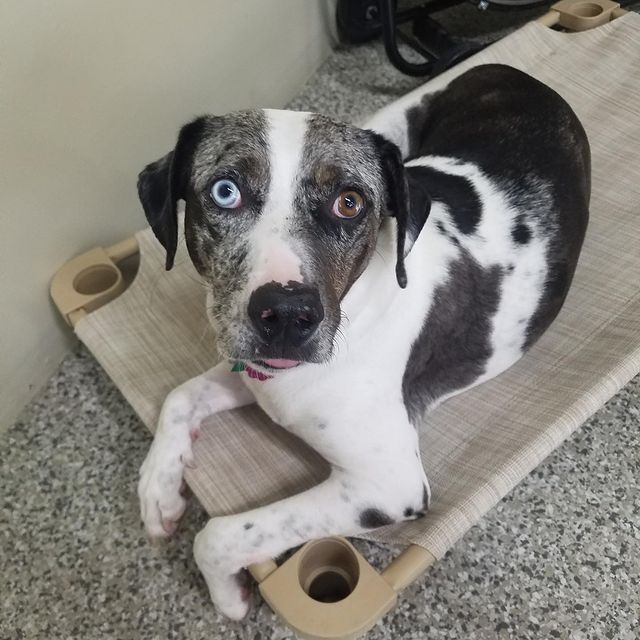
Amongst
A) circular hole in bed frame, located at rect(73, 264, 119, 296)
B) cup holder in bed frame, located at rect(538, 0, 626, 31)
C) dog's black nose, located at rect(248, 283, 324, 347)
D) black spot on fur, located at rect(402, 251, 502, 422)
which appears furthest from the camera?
cup holder in bed frame, located at rect(538, 0, 626, 31)

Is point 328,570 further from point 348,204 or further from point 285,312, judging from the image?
point 348,204

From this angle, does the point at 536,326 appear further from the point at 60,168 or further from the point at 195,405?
the point at 60,168

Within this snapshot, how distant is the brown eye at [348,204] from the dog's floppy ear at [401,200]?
91mm

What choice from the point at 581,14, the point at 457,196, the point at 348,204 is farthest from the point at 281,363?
the point at 581,14

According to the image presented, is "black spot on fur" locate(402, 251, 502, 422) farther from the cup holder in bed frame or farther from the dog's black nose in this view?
the cup holder in bed frame

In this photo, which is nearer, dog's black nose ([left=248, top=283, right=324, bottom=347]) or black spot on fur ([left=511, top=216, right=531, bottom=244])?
dog's black nose ([left=248, top=283, right=324, bottom=347])

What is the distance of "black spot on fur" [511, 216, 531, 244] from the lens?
62.6 inches

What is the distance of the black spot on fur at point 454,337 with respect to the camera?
1502 millimetres

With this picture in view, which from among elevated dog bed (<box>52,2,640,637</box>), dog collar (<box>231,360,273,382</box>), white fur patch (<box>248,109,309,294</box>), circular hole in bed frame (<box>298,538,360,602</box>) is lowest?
circular hole in bed frame (<box>298,538,360,602</box>)

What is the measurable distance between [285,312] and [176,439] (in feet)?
2.09

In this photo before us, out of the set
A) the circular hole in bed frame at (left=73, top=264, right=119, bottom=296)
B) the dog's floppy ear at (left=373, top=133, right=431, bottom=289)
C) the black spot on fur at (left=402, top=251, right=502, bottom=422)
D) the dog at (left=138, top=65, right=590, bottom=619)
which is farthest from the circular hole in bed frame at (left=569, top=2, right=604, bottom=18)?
the circular hole in bed frame at (left=73, top=264, right=119, bottom=296)

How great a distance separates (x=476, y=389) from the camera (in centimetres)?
170

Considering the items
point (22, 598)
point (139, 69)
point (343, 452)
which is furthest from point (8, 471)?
point (139, 69)

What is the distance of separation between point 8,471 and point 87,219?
0.73 metres
